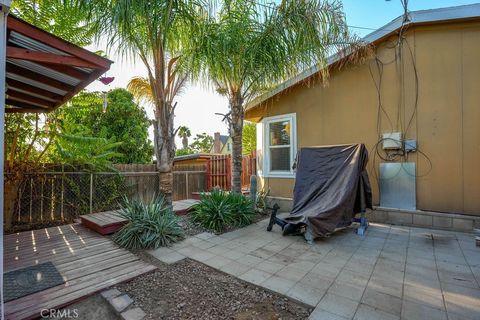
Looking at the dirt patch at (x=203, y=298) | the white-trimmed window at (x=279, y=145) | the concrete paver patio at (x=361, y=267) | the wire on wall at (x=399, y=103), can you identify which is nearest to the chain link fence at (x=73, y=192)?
the concrete paver patio at (x=361, y=267)

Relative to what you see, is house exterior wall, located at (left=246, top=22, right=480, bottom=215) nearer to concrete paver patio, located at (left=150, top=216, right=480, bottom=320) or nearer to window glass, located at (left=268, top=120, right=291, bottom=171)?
concrete paver patio, located at (left=150, top=216, right=480, bottom=320)

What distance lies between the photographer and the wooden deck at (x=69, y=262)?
2454 millimetres

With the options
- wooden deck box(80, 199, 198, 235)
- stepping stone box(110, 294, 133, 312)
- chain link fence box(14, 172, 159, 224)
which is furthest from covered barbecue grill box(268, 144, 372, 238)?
chain link fence box(14, 172, 159, 224)

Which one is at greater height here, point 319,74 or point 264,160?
point 319,74

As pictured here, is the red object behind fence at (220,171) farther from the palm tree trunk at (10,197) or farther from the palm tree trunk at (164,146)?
the palm tree trunk at (10,197)

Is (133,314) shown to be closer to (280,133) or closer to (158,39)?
(158,39)

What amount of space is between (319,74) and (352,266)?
4.74 metres

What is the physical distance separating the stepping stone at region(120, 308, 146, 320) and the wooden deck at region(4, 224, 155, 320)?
62 cm

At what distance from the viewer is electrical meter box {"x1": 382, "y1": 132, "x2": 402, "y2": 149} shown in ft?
16.7

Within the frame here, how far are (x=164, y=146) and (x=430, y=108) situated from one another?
223 inches

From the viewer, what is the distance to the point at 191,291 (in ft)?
8.89

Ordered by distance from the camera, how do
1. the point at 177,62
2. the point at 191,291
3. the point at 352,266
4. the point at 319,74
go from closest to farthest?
the point at 191,291
the point at 352,266
the point at 177,62
the point at 319,74

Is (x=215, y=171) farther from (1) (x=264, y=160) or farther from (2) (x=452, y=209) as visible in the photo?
(2) (x=452, y=209)

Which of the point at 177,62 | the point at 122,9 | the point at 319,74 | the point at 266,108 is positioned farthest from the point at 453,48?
the point at 122,9
